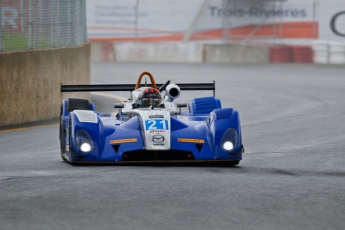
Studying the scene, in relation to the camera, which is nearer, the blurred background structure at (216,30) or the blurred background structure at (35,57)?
the blurred background structure at (35,57)

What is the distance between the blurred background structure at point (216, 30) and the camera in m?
38.3

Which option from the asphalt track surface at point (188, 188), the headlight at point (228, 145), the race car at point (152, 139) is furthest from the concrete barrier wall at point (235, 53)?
the headlight at point (228, 145)

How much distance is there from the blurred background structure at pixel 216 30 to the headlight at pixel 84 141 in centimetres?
2705

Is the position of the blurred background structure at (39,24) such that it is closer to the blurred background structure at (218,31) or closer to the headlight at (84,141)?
the headlight at (84,141)

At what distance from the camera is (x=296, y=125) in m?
17.9

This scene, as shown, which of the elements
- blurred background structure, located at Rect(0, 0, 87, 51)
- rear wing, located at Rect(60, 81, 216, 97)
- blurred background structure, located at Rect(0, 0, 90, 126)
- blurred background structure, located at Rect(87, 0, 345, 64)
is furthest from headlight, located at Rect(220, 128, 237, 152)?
blurred background structure, located at Rect(87, 0, 345, 64)

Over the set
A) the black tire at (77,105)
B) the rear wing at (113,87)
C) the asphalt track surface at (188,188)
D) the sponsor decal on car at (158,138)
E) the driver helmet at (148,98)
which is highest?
the rear wing at (113,87)

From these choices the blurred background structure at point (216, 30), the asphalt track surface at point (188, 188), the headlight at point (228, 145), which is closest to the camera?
the asphalt track surface at point (188, 188)

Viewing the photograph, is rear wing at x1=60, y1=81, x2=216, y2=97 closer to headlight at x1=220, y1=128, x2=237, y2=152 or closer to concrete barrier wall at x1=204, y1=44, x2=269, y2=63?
headlight at x1=220, y1=128, x2=237, y2=152

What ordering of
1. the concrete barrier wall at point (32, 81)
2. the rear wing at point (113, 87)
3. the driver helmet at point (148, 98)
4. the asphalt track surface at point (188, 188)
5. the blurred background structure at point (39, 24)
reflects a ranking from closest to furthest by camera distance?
1. the asphalt track surface at point (188, 188)
2. the driver helmet at point (148, 98)
3. the rear wing at point (113, 87)
4. the concrete barrier wall at point (32, 81)
5. the blurred background structure at point (39, 24)

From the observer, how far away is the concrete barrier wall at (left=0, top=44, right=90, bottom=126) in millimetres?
18453

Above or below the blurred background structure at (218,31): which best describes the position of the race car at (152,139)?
below

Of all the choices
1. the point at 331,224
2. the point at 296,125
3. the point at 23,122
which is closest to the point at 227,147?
the point at 331,224

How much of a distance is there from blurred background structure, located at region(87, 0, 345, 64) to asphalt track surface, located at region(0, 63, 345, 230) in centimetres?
2111
